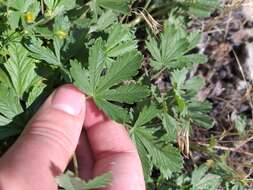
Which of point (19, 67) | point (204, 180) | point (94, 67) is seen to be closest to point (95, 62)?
point (94, 67)

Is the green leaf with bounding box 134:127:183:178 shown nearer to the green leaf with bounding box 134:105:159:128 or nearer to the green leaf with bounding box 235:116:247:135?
the green leaf with bounding box 134:105:159:128

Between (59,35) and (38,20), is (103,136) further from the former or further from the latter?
(38,20)

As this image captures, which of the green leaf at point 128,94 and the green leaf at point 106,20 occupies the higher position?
the green leaf at point 106,20

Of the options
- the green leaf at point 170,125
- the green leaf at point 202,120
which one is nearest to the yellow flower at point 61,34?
the green leaf at point 170,125

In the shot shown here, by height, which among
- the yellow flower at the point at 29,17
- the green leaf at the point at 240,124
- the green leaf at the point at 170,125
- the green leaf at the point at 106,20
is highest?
the yellow flower at the point at 29,17

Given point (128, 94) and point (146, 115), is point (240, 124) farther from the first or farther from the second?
point (128, 94)

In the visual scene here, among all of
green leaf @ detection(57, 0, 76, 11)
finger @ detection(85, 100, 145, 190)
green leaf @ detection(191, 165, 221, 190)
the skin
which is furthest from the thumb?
green leaf @ detection(191, 165, 221, 190)

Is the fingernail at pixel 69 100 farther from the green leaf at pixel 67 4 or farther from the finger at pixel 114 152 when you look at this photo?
the green leaf at pixel 67 4
